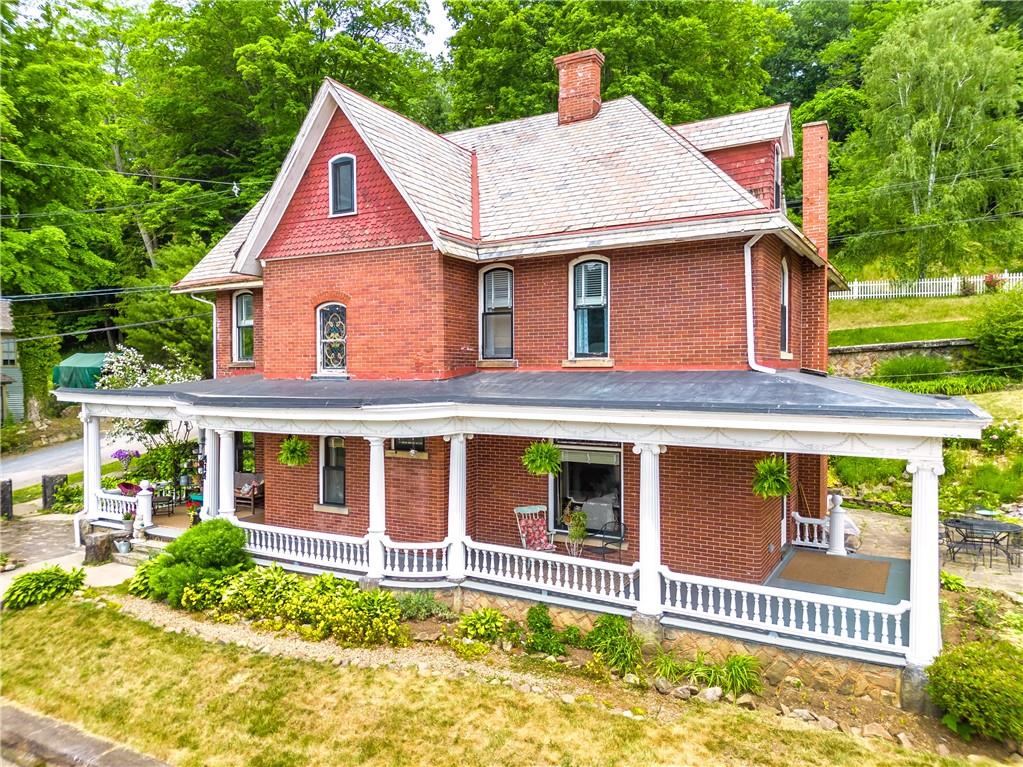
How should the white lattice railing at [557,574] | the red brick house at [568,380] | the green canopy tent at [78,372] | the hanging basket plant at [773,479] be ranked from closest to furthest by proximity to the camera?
the hanging basket plant at [773,479] → the red brick house at [568,380] → the white lattice railing at [557,574] → the green canopy tent at [78,372]

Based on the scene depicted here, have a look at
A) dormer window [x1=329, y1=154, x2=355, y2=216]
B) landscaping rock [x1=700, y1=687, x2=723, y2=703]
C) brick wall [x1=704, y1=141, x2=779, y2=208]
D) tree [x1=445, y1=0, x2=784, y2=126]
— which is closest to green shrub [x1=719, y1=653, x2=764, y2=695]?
landscaping rock [x1=700, y1=687, x2=723, y2=703]

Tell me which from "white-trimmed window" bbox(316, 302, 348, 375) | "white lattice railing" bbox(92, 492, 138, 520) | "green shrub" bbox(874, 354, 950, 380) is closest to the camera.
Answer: "white-trimmed window" bbox(316, 302, 348, 375)

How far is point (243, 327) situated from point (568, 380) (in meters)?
11.4

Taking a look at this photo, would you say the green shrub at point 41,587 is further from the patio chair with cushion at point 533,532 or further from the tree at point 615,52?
the tree at point 615,52

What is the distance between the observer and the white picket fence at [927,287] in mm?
26625

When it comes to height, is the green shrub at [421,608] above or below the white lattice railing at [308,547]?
below

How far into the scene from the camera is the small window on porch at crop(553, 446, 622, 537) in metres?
11.7

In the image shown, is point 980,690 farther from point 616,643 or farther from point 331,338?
point 331,338

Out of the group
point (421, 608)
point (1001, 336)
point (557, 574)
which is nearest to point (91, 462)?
point (421, 608)

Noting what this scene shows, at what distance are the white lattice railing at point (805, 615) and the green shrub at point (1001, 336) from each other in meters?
17.0

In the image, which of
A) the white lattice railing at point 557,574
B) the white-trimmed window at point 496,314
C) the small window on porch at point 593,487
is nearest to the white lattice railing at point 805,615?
the white lattice railing at point 557,574

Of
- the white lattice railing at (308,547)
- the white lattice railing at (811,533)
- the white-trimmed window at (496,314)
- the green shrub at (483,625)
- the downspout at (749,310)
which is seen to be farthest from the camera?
the white-trimmed window at (496,314)

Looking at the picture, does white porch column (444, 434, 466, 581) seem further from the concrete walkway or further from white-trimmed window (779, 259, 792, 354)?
white-trimmed window (779, 259, 792, 354)

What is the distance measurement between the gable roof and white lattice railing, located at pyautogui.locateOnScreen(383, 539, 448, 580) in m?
10.7
